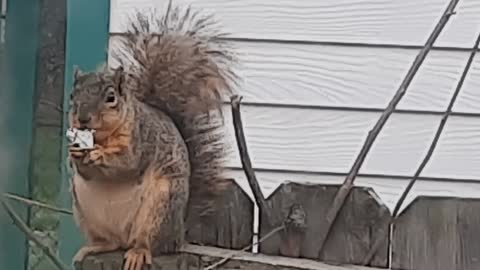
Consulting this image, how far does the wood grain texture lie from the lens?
2121 millimetres

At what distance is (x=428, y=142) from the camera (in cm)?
244

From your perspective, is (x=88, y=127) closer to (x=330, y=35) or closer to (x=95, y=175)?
(x=95, y=175)

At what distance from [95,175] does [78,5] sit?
0.80m

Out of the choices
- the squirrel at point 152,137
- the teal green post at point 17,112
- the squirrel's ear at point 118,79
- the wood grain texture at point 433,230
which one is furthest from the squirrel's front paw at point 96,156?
the teal green post at point 17,112

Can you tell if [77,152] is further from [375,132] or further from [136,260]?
[375,132]

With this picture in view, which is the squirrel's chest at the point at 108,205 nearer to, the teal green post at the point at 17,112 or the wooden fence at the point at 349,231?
the wooden fence at the point at 349,231

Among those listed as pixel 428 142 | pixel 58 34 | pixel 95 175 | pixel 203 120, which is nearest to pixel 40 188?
pixel 58 34

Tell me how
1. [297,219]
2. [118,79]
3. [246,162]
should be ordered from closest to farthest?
[118,79] < [297,219] < [246,162]

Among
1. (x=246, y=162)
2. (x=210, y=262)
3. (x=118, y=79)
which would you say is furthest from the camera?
(x=246, y=162)

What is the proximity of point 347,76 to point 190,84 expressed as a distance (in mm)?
518

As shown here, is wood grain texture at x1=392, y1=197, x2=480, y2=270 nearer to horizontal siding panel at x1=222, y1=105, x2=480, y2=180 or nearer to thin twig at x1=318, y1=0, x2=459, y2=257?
thin twig at x1=318, y1=0, x2=459, y2=257

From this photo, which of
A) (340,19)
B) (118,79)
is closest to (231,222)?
(118,79)

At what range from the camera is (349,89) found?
2.48 meters

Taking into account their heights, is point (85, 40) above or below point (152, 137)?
above
